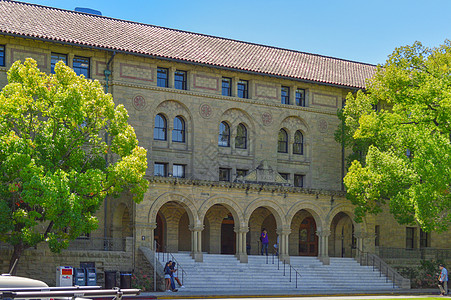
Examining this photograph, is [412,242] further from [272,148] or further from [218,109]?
[218,109]

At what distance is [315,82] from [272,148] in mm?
5230

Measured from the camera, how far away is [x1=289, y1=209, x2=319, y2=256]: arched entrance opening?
161 feet

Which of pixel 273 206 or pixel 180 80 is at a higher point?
pixel 180 80

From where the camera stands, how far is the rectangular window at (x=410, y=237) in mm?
52969

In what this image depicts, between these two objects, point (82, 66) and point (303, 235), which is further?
point (303, 235)

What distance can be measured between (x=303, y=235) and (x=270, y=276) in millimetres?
10582

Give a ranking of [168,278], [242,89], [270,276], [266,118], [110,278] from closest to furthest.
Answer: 1. [110,278]
2. [168,278]
3. [270,276]
4. [242,89]
5. [266,118]

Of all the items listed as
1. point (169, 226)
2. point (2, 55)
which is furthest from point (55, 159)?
point (169, 226)

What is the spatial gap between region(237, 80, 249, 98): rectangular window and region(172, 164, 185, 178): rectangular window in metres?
6.28

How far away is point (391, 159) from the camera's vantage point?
39750 millimetres

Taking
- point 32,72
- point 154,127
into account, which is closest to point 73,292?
point 32,72

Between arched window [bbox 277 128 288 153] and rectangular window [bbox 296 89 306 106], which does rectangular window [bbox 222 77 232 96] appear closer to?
arched window [bbox 277 128 288 153]

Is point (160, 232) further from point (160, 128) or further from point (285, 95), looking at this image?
point (285, 95)

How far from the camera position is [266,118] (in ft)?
157
